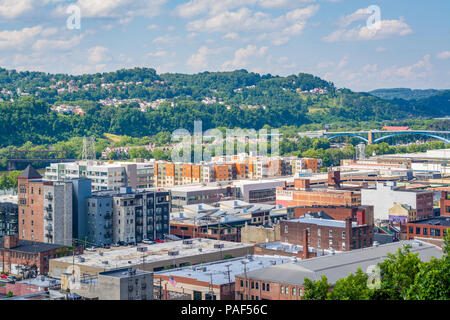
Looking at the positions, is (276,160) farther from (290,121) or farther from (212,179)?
(290,121)

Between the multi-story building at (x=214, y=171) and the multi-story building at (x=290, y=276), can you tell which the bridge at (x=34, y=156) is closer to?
the multi-story building at (x=214, y=171)

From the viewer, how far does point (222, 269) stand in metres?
16.1

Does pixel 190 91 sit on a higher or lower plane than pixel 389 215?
higher

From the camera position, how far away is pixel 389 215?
84.5ft

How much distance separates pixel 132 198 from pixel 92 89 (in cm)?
8056

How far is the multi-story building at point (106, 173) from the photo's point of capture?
33.9m

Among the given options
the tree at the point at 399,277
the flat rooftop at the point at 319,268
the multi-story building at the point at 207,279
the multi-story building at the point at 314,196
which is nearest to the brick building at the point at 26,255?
the multi-story building at the point at 207,279

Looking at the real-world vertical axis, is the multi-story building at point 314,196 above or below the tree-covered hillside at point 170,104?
below

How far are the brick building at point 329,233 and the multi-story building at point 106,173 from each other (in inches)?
535

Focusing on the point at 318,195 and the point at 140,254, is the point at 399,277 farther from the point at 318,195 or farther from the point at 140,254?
the point at 318,195

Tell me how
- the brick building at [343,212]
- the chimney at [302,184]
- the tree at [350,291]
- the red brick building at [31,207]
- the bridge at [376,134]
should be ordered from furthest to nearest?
the bridge at [376,134] < the chimney at [302,184] < the brick building at [343,212] < the red brick building at [31,207] < the tree at [350,291]

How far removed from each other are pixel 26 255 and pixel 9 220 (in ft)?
14.4

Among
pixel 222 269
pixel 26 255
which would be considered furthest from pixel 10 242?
pixel 222 269
